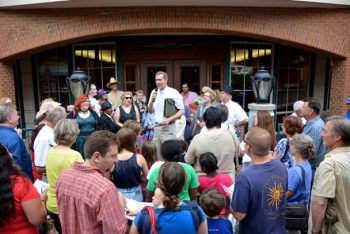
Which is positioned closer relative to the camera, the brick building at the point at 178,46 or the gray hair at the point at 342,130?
the gray hair at the point at 342,130

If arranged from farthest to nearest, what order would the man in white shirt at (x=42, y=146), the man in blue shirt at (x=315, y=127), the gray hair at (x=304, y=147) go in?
the man in blue shirt at (x=315, y=127) < the man in white shirt at (x=42, y=146) < the gray hair at (x=304, y=147)

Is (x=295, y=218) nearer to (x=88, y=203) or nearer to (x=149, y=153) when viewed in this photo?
(x=149, y=153)

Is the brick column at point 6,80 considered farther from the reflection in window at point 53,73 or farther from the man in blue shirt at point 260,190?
the man in blue shirt at point 260,190

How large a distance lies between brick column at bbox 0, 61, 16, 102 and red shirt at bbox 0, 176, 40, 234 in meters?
6.96

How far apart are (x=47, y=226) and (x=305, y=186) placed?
2237 millimetres

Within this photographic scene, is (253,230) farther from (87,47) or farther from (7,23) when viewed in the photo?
(87,47)

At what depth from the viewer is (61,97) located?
414 inches

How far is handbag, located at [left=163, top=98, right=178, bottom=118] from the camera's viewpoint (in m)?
5.34

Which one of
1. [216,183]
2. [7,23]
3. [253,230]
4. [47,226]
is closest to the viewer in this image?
[47,226]

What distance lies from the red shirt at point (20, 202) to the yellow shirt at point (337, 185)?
201 centimetres

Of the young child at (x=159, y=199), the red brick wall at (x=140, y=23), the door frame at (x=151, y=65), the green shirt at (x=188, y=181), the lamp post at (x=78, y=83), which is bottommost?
the green shirt at (x=188, y=181)

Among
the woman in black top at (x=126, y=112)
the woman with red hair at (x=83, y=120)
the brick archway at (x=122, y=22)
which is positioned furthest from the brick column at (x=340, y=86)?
the woman with red hair at (x=83, y=120)

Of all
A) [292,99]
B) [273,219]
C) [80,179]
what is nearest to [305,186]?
[273,219]

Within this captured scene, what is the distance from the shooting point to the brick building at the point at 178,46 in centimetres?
803
